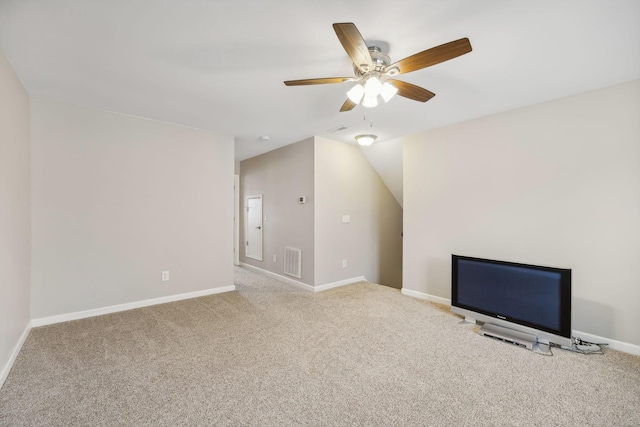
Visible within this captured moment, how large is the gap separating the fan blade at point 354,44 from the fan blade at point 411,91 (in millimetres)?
283

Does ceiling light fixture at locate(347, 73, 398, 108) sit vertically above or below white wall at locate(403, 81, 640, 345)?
above

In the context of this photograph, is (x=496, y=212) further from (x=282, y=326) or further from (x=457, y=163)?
(x=282, y=326)

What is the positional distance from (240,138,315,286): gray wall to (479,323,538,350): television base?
233cm

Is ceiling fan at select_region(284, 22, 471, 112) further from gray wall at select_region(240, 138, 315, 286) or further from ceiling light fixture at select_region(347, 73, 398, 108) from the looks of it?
gray wall at select_region(240, 138, 315, 286)

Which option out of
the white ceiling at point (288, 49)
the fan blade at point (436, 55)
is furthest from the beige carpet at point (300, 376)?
the white ceiling at point (288, 49)

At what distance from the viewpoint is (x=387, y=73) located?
192 cm

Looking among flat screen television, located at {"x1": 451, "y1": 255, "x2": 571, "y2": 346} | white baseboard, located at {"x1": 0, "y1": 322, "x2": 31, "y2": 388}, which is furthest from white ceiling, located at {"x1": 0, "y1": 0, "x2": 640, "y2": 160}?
white baseboard, located at {"x1": 0, "y1": 322, "x2": 31, "y2": 388}

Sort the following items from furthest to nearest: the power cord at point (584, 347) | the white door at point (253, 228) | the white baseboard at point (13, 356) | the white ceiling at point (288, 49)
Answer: the white door at point (253, 228)
the power cord at point (584, 347)
the white baseboard at point (13, 356)
the white ceiling at point (288, 49)

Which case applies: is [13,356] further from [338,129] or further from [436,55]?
[338,129]

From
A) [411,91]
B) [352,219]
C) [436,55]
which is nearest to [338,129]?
[352,219]

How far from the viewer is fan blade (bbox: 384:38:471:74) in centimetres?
148

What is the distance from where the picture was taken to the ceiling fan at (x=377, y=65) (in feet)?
4.93

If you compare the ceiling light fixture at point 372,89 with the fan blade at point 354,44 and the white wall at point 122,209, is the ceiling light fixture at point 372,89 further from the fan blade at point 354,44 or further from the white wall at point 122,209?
the white wall at point 122,209

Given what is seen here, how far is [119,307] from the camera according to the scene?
131 inches
